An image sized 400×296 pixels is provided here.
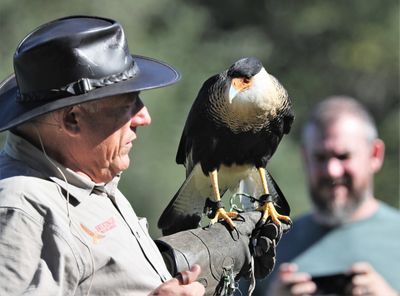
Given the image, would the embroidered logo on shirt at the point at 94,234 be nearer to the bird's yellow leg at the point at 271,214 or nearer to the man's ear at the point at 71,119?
the man's ear at the point at 71,119

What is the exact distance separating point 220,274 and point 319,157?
1.09m

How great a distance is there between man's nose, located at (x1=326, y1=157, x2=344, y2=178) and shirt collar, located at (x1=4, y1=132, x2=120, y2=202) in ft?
5.62

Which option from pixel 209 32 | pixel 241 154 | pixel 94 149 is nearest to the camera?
pixel 94 149

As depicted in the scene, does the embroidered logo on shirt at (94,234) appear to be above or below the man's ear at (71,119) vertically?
below

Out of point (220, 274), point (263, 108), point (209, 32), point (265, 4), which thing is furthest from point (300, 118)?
point (220, 274)

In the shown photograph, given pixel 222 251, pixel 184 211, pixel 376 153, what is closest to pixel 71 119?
pixel 222 251

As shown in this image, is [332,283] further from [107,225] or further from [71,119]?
[71,119]

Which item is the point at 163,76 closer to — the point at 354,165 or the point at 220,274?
the point at 220,274

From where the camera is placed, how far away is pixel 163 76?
13.1ft

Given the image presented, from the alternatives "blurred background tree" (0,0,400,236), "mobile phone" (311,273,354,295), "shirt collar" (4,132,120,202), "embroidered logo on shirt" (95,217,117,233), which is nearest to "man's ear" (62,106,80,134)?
"shirt collar" (4,132,120,202)

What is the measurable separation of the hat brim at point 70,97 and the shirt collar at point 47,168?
0.30ft

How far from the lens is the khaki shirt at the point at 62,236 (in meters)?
3.54

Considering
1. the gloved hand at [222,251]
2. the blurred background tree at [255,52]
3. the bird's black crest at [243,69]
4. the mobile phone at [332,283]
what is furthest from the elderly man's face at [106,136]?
the blurred background tree at [255,52]

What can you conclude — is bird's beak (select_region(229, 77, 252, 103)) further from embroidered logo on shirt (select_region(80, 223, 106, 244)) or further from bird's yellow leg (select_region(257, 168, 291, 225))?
embroidered logo on shirt (select_region(80, 223, 106, 244))
